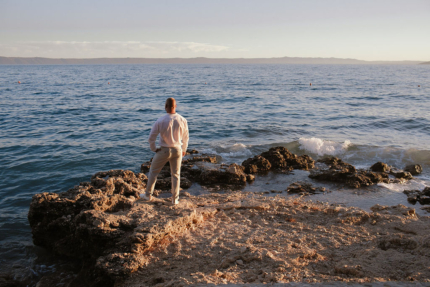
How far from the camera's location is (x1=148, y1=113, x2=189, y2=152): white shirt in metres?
6.00

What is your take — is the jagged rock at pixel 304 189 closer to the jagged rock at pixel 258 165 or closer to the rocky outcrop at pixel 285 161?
the jagged rock at pixel 258 165

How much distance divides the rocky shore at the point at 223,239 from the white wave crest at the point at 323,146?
5624mm

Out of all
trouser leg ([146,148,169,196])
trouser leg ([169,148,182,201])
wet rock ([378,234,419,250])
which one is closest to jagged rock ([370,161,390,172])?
wet rock ([378,234,419,250])

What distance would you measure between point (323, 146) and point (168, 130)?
9.71 meters

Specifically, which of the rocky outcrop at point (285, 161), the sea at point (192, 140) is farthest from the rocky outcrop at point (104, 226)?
the rocky outcrop at point (285, 161)

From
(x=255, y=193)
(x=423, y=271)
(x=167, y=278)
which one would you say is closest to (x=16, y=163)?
(x=255, y=193)

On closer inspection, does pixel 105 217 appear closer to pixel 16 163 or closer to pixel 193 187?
pixel 193 187

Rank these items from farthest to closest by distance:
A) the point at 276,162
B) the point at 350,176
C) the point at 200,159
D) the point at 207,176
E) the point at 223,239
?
1. the point at 200,159
2. the point at 276,162
3. the point at 207,176
4. the point at 350,176
5. the point at 223,239

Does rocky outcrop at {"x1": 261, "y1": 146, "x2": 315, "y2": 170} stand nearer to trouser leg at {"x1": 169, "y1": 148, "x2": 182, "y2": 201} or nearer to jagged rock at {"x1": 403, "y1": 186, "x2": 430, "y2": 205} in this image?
jagged rock at {"x1": 403, "y1": 186, "x2": 430, "y2": 205}

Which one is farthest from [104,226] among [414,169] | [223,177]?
[414,169]

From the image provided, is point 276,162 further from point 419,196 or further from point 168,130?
point 168,130

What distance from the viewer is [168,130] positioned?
19.7 ft

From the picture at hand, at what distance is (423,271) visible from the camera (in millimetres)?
4340

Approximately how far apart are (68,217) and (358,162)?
10.6 m
